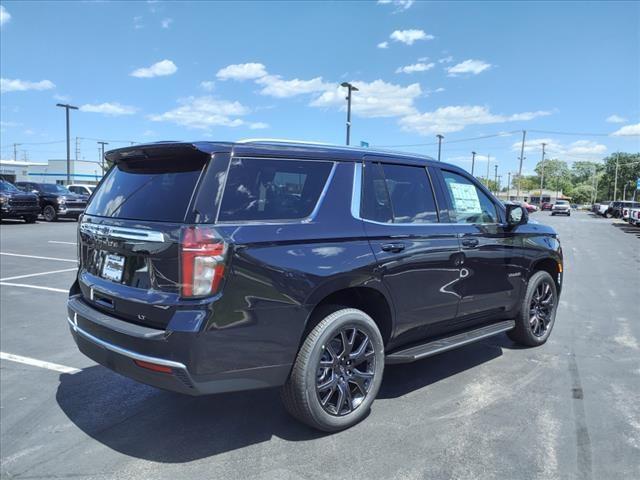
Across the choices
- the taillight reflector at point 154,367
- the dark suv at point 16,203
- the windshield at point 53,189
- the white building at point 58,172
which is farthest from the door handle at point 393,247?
the white building at point 58,172

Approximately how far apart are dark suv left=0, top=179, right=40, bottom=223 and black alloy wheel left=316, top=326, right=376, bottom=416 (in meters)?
21.6

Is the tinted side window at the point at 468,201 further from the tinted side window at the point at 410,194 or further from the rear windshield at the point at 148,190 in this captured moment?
the rear windshield at the point at 148,190

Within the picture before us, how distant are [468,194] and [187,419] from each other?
3.05 meters

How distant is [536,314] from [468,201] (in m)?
1.65

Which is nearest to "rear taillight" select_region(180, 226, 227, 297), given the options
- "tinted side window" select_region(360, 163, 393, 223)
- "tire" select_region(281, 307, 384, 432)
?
"tire" select_region(281, 307, 384, 432)

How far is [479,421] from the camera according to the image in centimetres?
353

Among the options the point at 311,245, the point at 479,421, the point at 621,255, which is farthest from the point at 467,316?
the point at 621,255

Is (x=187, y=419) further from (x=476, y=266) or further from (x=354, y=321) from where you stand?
(x=476, y=266)

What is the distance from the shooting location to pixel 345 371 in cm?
340

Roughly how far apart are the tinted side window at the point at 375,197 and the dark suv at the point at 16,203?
21.3 metres

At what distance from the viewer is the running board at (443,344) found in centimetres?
365

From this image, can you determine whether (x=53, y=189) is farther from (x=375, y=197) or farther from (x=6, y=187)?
(x=375, y=197)

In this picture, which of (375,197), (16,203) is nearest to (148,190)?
(375,197)

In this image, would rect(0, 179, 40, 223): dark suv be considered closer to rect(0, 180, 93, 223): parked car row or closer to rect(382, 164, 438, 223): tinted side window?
rect(0, 180, 93, 223): parked car row
